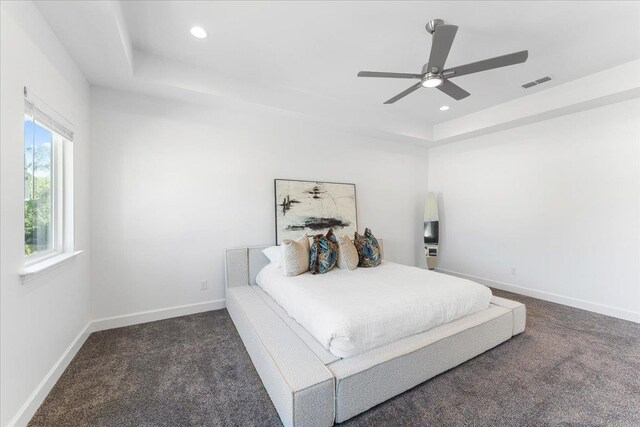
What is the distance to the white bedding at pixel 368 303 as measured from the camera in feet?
6.03

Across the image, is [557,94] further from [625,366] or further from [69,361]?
[69,361]

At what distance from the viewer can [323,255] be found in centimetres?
318

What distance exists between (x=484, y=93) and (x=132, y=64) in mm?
4206

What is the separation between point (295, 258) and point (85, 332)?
219 centimetres

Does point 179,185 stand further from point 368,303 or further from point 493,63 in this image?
point 493,63

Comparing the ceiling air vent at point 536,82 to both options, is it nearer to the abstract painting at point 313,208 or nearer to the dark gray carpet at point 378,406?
the abstract painting at point 313,208

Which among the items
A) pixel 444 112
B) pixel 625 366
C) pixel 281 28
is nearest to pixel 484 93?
pixel 444 112

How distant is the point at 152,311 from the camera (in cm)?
307

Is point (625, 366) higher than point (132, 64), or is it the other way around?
point (132, 64)

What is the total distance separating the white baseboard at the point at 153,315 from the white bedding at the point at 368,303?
3.03ft

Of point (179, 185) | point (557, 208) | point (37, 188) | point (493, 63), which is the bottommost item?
point (557, 208)

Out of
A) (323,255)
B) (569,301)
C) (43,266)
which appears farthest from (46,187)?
(569,301)

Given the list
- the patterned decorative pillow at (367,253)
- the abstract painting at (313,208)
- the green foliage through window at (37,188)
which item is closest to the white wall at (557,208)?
the abstract painting at (313,208)

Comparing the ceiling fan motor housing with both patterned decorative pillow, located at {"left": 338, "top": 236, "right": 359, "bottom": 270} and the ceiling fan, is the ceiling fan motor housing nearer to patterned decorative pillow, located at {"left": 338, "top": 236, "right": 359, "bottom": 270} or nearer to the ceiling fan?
the ceiling fan
